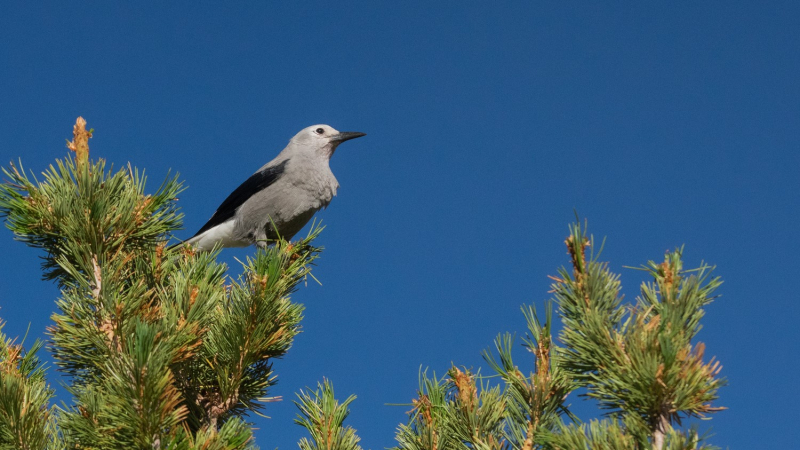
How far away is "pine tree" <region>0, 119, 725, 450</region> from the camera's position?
5.24 ft

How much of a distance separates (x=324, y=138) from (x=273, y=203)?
1401mm

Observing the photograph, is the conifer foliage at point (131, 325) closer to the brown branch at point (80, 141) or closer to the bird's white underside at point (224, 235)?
the brown branch at point (80, 141)

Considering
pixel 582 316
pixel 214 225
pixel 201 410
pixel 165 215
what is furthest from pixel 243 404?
pixel 214 225

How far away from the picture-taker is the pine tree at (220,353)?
1.60m

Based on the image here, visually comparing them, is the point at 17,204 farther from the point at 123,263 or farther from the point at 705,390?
the point at 705,390

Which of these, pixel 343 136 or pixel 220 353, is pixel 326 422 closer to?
pixel 220 353

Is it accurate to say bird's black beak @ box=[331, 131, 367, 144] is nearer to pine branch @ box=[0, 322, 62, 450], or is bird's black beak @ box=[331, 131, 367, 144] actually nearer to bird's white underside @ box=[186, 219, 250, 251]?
bird's white underside @ box=[186, 219, 250, 251]

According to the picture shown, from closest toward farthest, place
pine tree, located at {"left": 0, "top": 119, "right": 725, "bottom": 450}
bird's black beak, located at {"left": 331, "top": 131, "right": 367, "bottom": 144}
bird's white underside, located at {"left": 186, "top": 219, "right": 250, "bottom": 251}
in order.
A: pine tree, located at {"left": 0, "top": 119, "right": 725, "bottom": 450}
bird's white underside, located at {"left": 186, "top": 219, "right": 250, "bottom": 251}
bird's black beak, located at {"left": 331, "top": 131, "right": 367, "bottom": 144}

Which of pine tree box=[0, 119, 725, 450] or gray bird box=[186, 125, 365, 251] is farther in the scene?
gray bird box=[186, 125, 365, 251]

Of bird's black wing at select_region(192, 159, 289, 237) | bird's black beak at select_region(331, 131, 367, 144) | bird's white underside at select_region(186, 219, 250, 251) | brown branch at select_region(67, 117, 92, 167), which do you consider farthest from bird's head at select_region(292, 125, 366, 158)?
brown branch at select_region(67, 117, 92, 167)

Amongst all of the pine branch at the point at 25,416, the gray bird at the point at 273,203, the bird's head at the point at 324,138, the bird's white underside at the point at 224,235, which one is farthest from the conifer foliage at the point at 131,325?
the bird's head at the point at 324,138

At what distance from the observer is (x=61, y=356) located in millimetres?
2037

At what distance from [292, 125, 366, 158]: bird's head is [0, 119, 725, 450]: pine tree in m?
4.14

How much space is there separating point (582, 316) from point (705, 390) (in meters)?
0.31
